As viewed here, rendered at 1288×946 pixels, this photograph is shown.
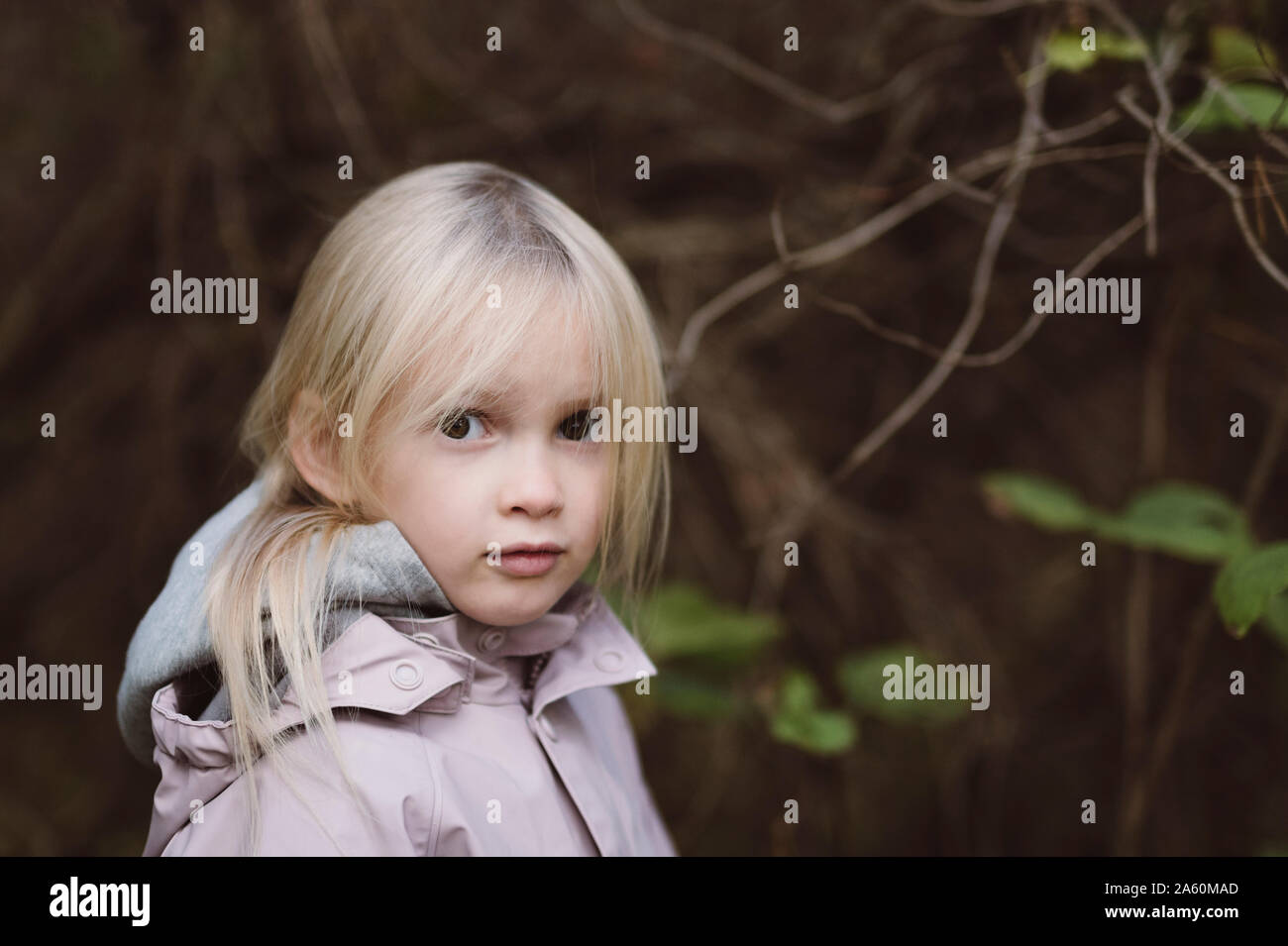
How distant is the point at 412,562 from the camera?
89cm

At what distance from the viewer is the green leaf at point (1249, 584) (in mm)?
990

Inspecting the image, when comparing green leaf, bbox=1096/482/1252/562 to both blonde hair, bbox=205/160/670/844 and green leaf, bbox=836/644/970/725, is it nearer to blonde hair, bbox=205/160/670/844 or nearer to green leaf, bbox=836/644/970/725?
green leaf, bbox=836/644/970/725

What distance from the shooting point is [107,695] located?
6.99 feet

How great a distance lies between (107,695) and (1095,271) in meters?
2.15

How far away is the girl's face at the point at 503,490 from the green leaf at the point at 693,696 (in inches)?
28.5

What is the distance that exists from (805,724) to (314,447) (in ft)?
2.56

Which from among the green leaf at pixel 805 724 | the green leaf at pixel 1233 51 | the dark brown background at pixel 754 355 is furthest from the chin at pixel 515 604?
the green leaf at pixel 1233 51

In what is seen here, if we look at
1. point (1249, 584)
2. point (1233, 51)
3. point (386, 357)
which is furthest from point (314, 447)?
point (1233, 51)

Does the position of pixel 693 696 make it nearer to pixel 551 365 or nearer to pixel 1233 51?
pixel 551 365

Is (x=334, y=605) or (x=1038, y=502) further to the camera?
(x=1038, y=502)
